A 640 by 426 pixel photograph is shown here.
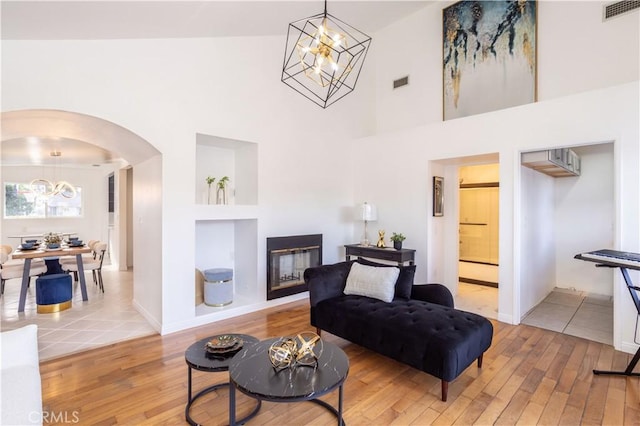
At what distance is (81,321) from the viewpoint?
13.3 feet

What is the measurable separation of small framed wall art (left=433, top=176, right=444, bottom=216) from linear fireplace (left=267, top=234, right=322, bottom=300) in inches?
75.7

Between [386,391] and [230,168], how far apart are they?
387cm

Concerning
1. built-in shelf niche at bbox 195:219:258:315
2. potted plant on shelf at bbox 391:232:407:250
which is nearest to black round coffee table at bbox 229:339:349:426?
built-in shelf niche at bbox 195:219:258:315

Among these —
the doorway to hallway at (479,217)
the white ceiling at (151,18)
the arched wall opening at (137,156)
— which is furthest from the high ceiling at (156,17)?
the doorway to hallway at (479,217)

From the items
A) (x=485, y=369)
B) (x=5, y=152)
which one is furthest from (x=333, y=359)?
(x=5, y=152)

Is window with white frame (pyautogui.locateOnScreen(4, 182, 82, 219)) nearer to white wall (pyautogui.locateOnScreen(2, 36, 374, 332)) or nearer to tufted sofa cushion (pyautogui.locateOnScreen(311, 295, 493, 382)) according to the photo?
white wall (pyautogui.locateOnScreen(2, 36, 374, 332))

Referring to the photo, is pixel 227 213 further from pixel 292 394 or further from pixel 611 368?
pixel 611 368

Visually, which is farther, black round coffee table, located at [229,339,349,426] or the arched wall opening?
the arched wall opening

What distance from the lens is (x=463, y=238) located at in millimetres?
8242

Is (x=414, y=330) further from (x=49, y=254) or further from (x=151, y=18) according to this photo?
(x=49, y=254)

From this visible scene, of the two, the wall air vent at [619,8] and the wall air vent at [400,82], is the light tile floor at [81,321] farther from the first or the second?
the wall air vent at [619,8]

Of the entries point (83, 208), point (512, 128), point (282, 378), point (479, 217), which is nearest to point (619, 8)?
point (512, 128)

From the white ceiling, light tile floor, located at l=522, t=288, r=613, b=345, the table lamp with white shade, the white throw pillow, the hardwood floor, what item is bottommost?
light tile floor, located at l=522, t=288, r=613, b=345

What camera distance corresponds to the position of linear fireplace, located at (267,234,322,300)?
472cm
